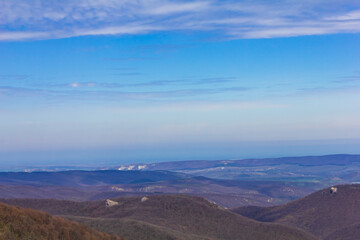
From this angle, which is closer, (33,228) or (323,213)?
(33,228)

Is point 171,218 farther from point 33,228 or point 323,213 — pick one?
point 33,228

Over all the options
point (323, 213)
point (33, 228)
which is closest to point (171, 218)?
point (323, 213)

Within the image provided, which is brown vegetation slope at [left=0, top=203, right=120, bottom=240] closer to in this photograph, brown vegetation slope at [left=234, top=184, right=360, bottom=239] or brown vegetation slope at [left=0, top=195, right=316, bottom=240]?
brown vegetation slope at [left=0, top=195, right=316, bottom=240]

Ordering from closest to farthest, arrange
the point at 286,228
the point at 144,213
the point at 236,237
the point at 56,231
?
the point at 56,231 < the point at 236,237 < the point at 286,228 < the point at 144,213

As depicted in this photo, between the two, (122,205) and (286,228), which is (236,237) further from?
(122,205)

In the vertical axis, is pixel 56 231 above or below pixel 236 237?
above

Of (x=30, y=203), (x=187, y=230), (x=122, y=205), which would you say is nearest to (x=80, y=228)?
(x=187, y=230)

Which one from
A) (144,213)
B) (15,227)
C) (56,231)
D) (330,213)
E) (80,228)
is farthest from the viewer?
(330,213)
